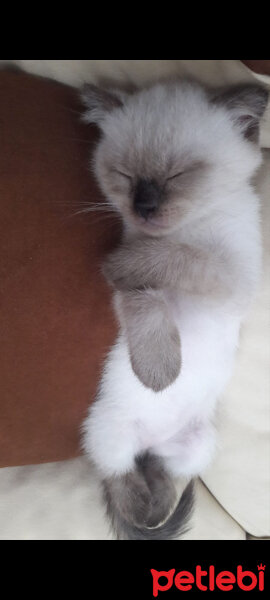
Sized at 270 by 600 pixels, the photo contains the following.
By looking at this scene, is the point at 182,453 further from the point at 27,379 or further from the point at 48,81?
the point at 48,81

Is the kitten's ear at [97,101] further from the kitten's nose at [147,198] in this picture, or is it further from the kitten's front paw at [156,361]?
the kitten's front paw at [156,361]

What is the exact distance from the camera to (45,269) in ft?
2.83

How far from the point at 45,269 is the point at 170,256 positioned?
0.23 m

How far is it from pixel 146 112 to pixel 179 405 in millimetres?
601

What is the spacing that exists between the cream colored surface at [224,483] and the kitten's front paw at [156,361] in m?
0.32

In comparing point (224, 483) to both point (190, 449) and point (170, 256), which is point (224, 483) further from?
point (170, 256)

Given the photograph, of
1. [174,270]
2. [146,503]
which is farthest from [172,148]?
[146,503]

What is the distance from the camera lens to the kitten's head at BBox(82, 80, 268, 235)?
86 cm

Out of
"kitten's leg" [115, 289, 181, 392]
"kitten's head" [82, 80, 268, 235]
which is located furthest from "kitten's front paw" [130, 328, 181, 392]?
"kitten's head" [82, 80, 268, 235]

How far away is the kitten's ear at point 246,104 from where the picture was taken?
0.90 meters

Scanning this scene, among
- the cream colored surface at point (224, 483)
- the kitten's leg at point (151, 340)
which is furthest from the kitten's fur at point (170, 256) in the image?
the cream colored surface at point (224, 483)

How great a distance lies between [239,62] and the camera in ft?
3.09
